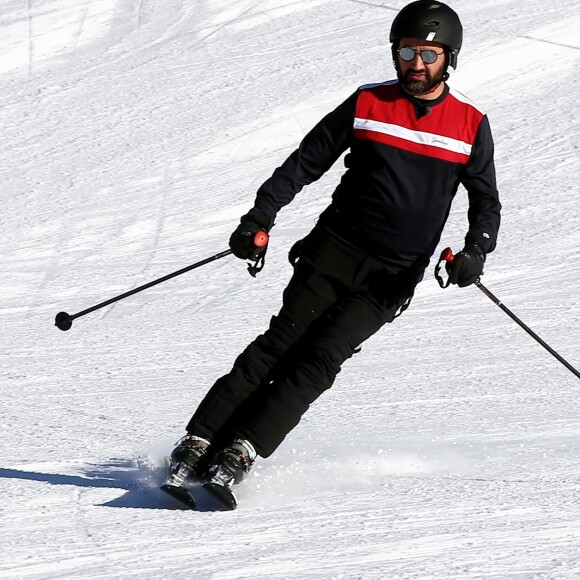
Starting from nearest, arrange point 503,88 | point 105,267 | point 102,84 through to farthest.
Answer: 1. point 105,267
2. point 503,88
3. point 102,84

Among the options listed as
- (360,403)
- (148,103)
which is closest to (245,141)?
(148,103)

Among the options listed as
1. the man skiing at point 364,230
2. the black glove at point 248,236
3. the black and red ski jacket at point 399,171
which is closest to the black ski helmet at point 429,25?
the man skiing at point 364,230

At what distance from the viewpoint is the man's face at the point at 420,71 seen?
4.25m

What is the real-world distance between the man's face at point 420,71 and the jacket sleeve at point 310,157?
22 centimetres

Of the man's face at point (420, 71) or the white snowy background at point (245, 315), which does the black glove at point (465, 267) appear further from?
the white snowy background at point (245, 315)

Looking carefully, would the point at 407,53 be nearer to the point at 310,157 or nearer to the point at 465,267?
the point at 310,157

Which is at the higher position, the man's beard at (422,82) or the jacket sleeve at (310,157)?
the man's beard at (422,82)

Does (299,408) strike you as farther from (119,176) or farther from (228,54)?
(228,54)

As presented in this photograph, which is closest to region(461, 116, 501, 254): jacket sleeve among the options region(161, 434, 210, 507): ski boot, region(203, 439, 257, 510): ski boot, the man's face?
the man's face

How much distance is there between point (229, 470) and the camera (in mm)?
4020

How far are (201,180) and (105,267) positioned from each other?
1951 mm

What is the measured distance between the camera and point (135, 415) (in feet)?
18.4

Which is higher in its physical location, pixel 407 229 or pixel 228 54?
pixel 407 229

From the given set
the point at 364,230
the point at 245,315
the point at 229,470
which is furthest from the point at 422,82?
the point at 245,315
